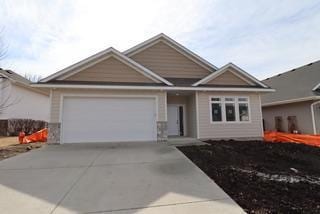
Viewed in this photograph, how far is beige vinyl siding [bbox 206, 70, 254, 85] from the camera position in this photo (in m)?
12.1

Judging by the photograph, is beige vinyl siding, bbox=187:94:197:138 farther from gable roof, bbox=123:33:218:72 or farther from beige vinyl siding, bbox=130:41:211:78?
gable roof, bbox=123:33:218:72

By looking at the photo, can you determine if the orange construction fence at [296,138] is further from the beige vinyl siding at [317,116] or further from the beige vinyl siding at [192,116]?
the beige vinyl siding at [192,116]

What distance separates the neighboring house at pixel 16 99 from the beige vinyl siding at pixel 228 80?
1305 cm

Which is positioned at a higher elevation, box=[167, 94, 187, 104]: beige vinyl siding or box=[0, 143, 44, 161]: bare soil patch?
box=[167, 94, 187, 104]: beige vinyl siding

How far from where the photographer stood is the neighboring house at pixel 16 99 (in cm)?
1717

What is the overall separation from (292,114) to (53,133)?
16109mm

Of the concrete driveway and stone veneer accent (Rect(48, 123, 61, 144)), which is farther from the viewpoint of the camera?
stone veneer accent (Rect(48, 123, 61, 144))

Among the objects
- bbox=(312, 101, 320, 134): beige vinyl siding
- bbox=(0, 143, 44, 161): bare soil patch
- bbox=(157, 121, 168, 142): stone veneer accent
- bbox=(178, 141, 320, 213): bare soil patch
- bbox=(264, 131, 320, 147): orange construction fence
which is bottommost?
bbox=(178, 141, 320, 213): bare soil patch

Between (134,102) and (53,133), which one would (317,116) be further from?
(53,133)

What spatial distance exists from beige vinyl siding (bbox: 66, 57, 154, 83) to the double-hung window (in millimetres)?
4088

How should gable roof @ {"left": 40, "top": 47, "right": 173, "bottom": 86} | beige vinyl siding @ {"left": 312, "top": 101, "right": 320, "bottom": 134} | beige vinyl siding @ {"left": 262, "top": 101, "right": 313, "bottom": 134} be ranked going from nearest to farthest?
gable roof @ {"left": 40, "top": 47, "right": 173, "bottom": 86}, beige vinyl siding @ {"left": 312, "top": 101, "right": 320, "bottom": 134}, beige vinyl siding @ {"left": 262, "top": 101, "right": 313, "bottom": 134}

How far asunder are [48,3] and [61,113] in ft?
16.2

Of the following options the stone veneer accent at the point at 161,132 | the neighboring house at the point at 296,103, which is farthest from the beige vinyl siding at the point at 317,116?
→ the stone veneer accent at the point at 161,132

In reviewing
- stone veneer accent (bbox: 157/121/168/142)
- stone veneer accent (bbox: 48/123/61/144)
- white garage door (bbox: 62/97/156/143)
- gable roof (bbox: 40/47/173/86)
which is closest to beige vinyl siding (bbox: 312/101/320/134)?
stone veneer accent (bbox: 157/121/168/142)
